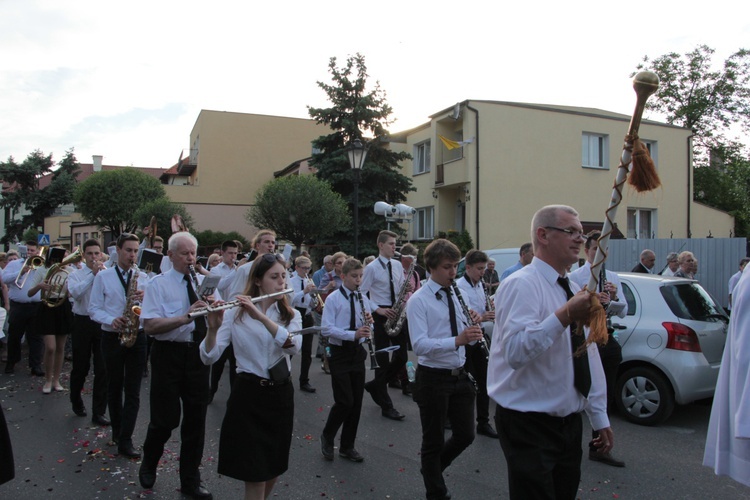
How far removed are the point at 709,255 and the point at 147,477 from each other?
15.0 meters

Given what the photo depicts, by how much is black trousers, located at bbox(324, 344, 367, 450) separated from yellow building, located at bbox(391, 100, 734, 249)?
18.1 meters

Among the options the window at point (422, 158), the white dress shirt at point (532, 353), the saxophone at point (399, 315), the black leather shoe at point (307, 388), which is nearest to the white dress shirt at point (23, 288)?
the black leather shoe at point (307, 388)

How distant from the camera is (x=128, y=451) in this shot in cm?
547

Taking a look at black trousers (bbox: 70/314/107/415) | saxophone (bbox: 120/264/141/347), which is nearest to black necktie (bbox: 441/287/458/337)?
saxophone (bbox: 120/264/141/347)

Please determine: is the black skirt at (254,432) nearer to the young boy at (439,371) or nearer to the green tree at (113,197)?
the young boy at (439,371)

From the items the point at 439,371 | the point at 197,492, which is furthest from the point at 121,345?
the point at 439,371

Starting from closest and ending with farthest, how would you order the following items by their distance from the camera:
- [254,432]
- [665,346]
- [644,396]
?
[254,432] → [665,346] → [644,396]

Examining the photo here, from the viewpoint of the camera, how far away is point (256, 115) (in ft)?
147

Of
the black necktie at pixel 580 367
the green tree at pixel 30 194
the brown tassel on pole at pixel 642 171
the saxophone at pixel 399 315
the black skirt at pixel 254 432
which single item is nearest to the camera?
the brown tassel on pole at pixel 642 171

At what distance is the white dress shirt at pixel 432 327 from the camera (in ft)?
14.1

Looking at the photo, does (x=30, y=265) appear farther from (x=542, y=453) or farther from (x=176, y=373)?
(x=542, y=453)

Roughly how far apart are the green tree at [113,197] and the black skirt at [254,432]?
35.8 metres

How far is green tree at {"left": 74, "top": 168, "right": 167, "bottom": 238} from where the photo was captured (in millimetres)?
36812

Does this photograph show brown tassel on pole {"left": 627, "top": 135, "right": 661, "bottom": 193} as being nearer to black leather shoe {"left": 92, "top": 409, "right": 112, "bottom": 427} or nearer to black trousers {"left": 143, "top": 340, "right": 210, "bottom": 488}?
black trousers {"left": 143, "top": 340, "right": 210, "bottom": 488}
